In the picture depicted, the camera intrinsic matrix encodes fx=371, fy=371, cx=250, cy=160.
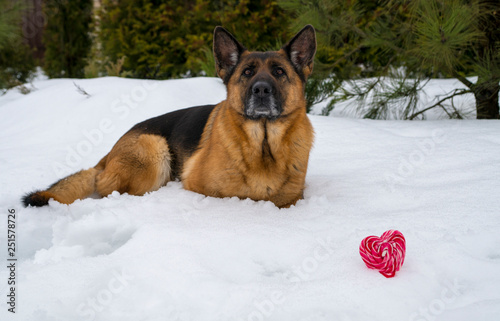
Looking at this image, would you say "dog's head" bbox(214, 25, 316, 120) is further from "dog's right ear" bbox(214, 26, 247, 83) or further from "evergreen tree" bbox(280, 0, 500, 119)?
"evergreen tree" bbox(280, 0, 500, 119)

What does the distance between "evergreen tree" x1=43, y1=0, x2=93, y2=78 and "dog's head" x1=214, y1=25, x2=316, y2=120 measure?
923 centimetres

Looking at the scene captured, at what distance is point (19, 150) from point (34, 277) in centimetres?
312

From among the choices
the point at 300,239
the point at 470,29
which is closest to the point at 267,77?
the point at 300,239

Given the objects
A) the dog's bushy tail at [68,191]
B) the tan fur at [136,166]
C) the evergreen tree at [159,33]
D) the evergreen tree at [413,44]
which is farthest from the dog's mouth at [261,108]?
the evergreen tree at [159,33]

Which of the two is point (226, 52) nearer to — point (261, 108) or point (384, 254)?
point (261, 108)

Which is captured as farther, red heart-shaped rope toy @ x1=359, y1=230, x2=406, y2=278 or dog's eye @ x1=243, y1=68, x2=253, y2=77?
dog's eye @ x1=243, y1=68, x2=253, y2=77

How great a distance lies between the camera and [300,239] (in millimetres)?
2148

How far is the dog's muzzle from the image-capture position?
2.71 metres

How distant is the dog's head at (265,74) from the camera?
2.76 m

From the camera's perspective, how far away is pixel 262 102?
2744 millimetres

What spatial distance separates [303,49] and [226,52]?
0.65 meters

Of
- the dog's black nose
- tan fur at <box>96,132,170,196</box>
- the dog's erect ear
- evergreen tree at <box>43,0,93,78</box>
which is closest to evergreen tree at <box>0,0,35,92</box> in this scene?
evergreen tree at <box>43,0,93,78</box>

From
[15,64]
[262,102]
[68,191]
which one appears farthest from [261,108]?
[15,64]

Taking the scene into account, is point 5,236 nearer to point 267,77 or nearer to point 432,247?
point 267,77
